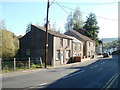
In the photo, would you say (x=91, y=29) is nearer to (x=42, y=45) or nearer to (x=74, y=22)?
(x=74, y=22)

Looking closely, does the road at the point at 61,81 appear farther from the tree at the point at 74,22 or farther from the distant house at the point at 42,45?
the tree at the point at 74,22

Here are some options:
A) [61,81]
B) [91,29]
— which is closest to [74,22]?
[91,29]

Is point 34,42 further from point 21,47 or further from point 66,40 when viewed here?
point 66,40

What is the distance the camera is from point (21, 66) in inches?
1101

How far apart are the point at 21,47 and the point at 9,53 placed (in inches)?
163

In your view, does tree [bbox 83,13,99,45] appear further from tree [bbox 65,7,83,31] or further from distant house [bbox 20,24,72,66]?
distant house [bbox 20,24,72,66]

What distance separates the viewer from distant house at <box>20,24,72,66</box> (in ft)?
133

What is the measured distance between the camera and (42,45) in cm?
4209

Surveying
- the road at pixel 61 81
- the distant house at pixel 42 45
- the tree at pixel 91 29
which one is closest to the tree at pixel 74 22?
the tree at pixel 91 29

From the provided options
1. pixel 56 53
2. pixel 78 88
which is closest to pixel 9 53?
pixel 56 53

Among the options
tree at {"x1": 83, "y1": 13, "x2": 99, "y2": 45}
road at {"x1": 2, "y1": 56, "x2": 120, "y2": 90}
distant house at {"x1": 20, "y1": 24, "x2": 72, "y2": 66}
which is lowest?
road at {"x1": 2, "y1": 56, "x2": 120, "y2": 90}

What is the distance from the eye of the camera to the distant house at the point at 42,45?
40656 millimetres

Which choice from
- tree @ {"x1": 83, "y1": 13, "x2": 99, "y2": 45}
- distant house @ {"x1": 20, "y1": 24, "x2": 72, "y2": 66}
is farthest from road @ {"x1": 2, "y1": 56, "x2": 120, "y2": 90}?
tree @ {"x1": 83, "y1": 13, "x2": 99, "y2": 45}

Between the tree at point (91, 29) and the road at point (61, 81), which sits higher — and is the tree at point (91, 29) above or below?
above
